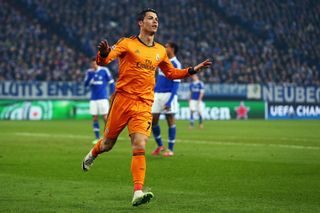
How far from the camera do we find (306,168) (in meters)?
13.5

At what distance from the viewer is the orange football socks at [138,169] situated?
8.78m

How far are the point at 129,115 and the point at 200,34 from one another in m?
40.1

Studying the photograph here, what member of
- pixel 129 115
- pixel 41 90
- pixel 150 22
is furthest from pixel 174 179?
pixel 41 90

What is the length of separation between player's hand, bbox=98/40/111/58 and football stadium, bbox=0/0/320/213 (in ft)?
0.05

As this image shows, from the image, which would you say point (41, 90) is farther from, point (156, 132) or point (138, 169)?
point (138, 169)

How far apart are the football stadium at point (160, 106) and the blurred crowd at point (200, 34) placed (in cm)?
9

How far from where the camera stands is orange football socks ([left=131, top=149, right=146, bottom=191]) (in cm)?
878

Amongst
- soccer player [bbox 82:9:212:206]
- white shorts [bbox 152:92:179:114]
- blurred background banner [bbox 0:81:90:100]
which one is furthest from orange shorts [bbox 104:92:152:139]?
blurred background banner [bbox 0:81:90:100]

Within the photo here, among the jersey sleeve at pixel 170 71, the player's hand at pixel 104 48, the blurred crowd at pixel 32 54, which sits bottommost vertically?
the jersey sleeve at pixel 170 71

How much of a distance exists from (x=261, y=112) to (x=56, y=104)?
44.0 feet

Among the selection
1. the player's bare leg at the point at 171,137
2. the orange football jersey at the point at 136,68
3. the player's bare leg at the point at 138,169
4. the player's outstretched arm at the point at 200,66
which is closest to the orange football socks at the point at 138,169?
the player's bare leg at the point at 138,169

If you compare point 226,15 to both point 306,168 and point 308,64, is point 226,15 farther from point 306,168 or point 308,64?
point 306,168

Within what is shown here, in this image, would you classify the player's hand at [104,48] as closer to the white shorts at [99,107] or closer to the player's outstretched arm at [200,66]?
the player's outstretched arm at [200,66]

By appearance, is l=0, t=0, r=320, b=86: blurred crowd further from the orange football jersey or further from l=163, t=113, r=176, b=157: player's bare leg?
the orange football jersey
